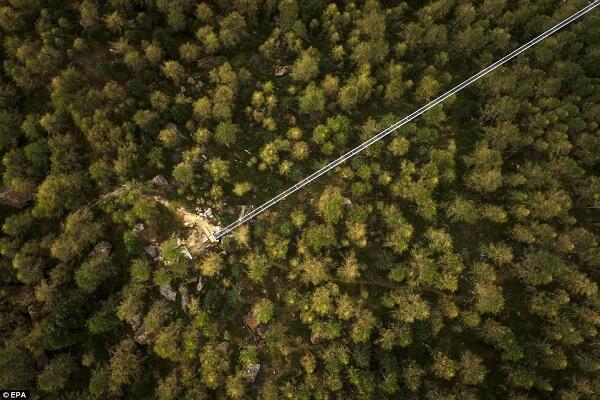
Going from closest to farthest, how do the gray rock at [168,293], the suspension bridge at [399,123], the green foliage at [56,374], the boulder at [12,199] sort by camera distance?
the green foliage at [56,374] → the gray rock at [168,293] → the suspension bridge at [399,123] → the boulder at [12,199]

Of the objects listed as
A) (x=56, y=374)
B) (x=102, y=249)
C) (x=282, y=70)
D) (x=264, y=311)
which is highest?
(x=282, y=70)

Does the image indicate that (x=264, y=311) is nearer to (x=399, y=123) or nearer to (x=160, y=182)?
(x=160, y=182)

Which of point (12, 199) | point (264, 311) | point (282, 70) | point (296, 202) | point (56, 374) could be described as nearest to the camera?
point (56, 374)

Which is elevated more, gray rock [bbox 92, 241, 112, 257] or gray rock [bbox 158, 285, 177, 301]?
gray rock [bbox 92, 241, 112, 257]

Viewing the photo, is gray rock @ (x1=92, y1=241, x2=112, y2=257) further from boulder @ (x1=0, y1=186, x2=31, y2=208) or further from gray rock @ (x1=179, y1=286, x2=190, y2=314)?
boulder @ (x1=0, y1=186, x2=31, y2=208)

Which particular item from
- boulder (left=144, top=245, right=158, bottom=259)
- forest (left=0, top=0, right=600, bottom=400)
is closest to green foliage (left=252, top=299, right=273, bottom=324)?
forest (left=0, top=0, right=600, bottom=400)

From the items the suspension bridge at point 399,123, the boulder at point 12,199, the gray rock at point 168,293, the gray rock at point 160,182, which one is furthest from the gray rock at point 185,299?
the boulder at point 12,199

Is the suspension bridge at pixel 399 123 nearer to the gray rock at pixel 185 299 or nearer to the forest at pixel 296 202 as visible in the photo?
the forest at pixel 296 202

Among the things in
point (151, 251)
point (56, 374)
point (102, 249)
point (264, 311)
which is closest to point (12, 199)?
point (102, 249)

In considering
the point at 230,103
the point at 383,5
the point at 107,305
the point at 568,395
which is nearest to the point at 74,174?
the point at 107,305
